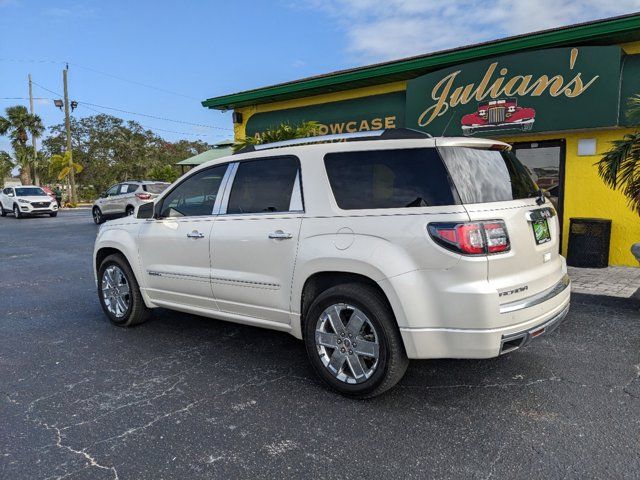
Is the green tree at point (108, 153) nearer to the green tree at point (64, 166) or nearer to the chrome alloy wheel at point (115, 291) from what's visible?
the green tree at point (64, 166)

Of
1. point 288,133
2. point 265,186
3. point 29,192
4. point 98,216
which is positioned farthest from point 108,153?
point 265,186

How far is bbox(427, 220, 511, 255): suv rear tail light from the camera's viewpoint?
2986 millimetres

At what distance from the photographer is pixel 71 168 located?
114ft

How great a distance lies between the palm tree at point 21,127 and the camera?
44.7 metres

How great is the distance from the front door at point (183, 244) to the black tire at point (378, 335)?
136 centimetres

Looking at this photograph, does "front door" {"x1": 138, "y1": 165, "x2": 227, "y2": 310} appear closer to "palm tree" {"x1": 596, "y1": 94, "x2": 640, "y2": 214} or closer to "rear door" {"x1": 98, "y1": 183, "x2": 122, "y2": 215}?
"palm tree" {"x1": 596, "y1": 94, "x2": 640, "y2": 214}

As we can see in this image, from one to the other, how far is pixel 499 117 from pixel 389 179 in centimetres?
658

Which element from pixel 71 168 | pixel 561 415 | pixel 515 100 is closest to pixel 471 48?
pixel 515 100

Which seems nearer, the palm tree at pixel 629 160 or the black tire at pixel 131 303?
the black tire at pixel 131 303

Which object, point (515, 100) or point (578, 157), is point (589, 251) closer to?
point (578, 157)

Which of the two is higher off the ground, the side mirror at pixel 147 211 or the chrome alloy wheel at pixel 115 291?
the side mirror at pixel 147 211

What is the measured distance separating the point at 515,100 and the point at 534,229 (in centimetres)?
633

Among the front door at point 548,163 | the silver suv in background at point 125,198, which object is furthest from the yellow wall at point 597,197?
the silver suv in background at point 125,198

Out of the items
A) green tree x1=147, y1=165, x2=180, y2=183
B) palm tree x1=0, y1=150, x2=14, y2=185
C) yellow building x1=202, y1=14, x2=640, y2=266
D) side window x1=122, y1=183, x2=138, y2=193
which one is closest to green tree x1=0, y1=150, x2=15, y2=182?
palm tree x1=0, y1=150, x2=14, y2=185
